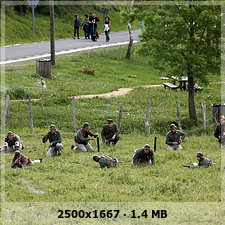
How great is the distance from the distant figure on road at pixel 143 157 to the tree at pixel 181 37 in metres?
9.03

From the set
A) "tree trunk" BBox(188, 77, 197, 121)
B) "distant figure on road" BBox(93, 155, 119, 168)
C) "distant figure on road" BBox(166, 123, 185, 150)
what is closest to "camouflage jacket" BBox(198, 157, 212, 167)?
"distant figure on road" BBox(93, 155, 119, 168)

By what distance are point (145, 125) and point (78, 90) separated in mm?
8965

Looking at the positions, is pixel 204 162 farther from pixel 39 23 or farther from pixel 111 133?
pixel 39 23

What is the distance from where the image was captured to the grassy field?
57.3 ft

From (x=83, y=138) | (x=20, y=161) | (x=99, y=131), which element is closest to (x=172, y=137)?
(x=83, y=138)

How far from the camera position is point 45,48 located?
4706cm

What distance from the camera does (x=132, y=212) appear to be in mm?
15500

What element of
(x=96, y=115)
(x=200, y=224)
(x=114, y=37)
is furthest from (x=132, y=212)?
(x=114, y=37)

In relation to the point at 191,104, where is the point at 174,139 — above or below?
below

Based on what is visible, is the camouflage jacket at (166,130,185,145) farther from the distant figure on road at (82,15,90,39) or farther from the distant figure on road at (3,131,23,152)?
the distant figure on road at (82,15,90,39)

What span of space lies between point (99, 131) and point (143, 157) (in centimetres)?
720

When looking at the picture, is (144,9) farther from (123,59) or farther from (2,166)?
(123,59)

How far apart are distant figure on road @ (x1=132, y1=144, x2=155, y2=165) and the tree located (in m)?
9.03

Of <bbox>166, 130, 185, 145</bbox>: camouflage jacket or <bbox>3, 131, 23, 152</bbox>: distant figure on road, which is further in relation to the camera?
<bbox>166, 130, 185, 145</bbox>: camouflage jacket
